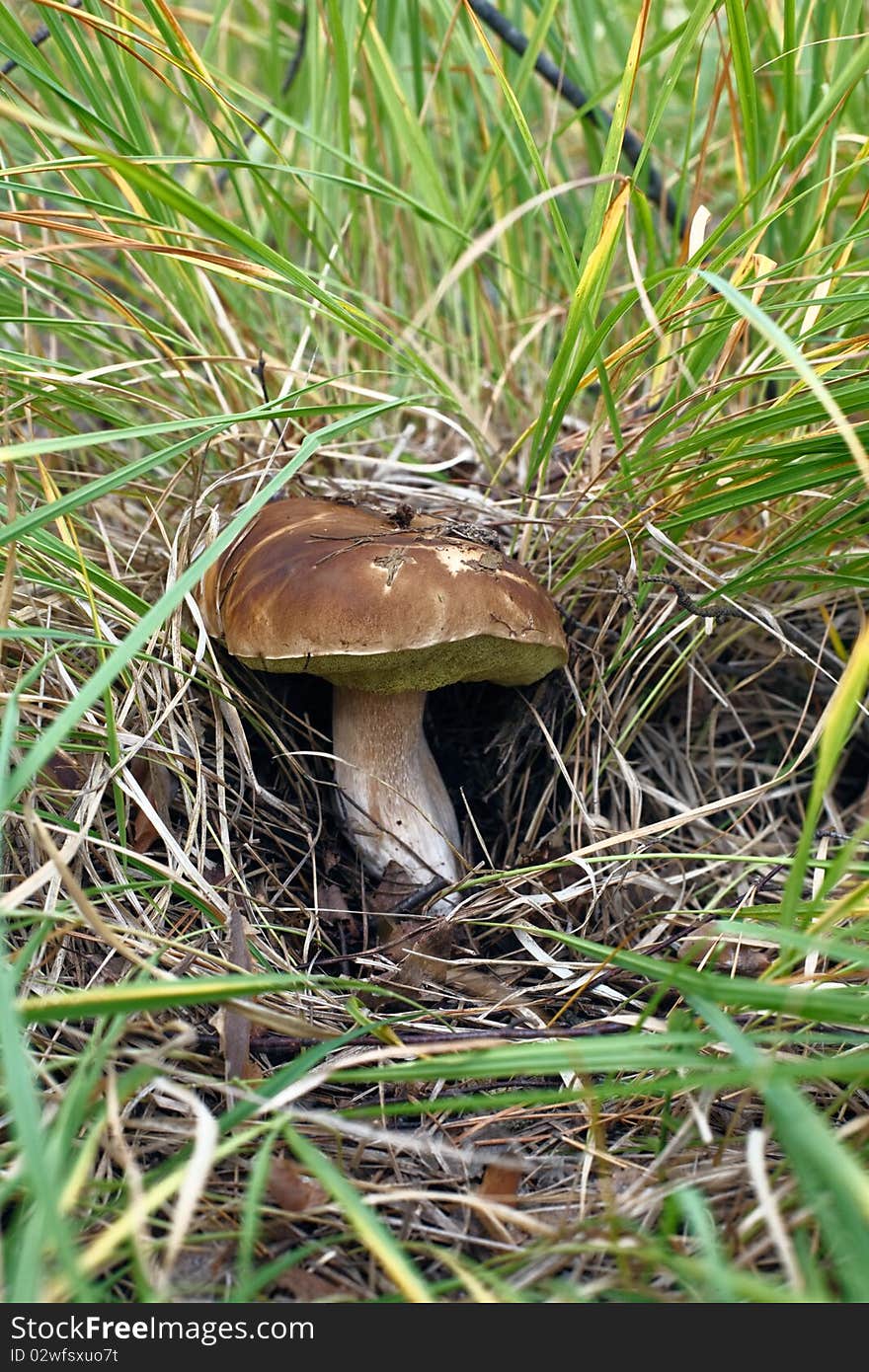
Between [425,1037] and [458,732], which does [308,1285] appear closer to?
[425,1037]

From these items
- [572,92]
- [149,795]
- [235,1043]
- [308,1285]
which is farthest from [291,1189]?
[572,92]

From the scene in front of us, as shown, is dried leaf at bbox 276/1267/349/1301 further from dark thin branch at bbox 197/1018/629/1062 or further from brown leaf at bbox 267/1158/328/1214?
dark thin branch at bbox 197/1018/629/1062

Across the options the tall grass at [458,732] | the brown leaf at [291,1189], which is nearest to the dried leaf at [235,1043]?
the tall grass at [458,732]

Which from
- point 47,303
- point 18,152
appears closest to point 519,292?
point 47,303

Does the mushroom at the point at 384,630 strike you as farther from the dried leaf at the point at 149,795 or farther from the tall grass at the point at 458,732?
the dried leaf at the point at 149,795
